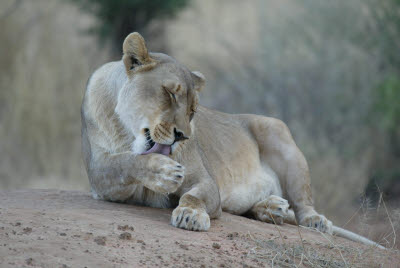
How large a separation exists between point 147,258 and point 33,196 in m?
2.03

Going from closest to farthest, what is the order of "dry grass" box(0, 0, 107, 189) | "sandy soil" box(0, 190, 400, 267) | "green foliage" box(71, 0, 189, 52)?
"sandy soil" box(0, 190, 400, 267), "dry grass" box(0, 0, 107, 189), "green foliage" box(71, 0, 189, 52)

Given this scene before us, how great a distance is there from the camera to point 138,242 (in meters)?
3.71

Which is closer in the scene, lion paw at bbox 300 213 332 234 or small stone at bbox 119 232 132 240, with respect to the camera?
small stone at bbox 119 232 132 240

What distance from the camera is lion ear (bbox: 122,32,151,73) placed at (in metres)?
4.66

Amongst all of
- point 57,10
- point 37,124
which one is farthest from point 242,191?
point 57,10

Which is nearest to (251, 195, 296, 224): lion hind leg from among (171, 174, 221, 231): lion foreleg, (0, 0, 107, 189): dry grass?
(171, 174, 221, 231): lion foreleg

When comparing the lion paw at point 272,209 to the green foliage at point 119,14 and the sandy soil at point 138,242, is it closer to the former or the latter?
the sandy soil at point 138,242

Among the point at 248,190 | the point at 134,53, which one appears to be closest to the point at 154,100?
the point at 134,53

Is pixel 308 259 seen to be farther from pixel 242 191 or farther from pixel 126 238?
pixel 242 191

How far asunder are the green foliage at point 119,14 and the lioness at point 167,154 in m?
6.64

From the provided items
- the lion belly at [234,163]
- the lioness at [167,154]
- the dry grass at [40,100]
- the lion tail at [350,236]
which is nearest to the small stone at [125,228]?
the lioness at [167,154]

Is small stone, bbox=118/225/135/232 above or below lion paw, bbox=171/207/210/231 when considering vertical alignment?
below

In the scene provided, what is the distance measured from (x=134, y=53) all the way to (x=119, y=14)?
8018 millimetres

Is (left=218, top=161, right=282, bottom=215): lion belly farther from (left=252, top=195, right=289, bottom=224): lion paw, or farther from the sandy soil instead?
the sandy soil
